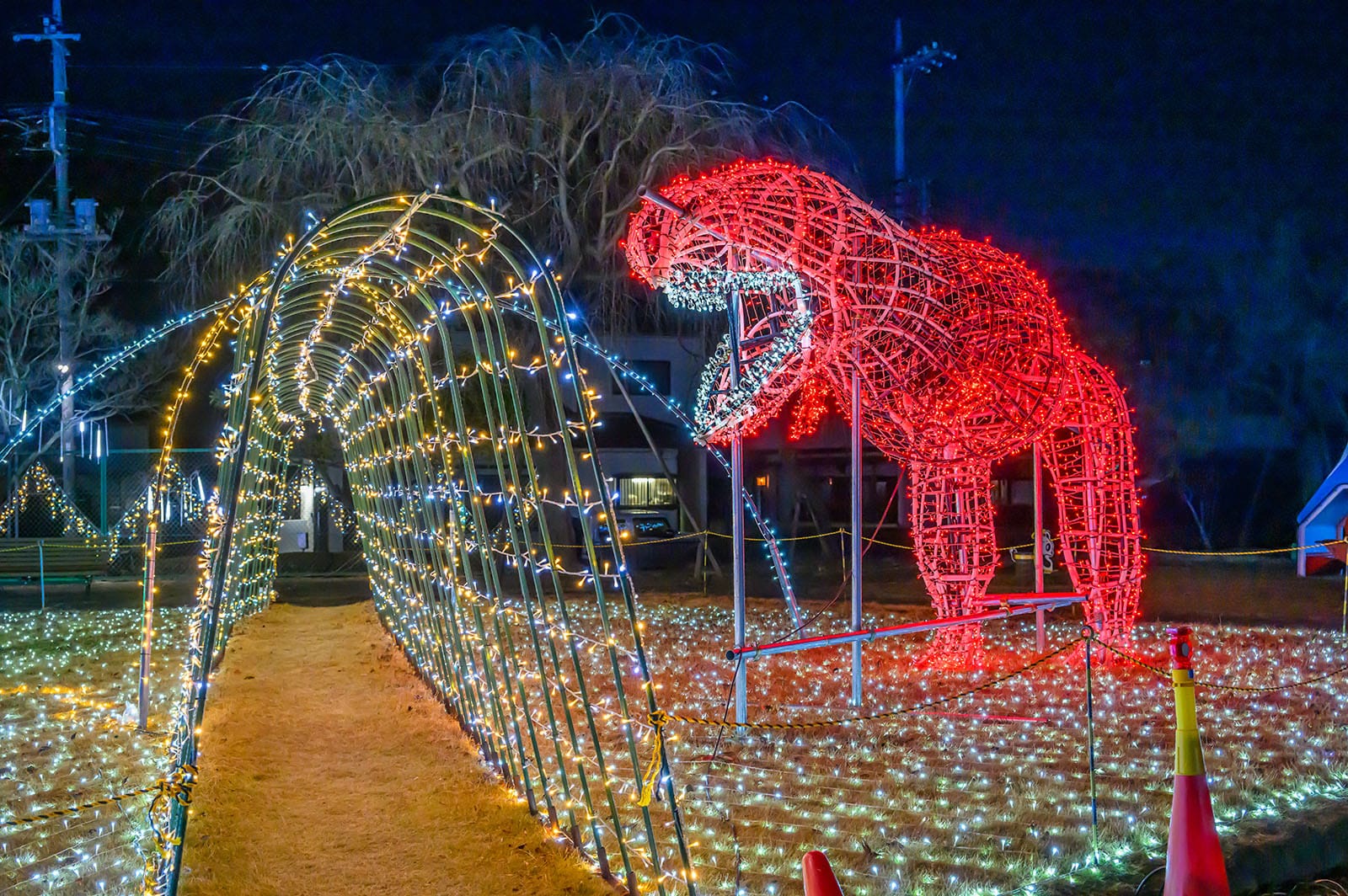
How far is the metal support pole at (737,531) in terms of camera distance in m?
7.11

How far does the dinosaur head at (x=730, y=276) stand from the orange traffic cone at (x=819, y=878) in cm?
470

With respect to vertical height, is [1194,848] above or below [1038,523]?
below

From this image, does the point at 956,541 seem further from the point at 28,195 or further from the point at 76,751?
the point at 28,195

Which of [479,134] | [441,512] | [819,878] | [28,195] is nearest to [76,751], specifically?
[441,512]

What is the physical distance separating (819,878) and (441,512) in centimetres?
648

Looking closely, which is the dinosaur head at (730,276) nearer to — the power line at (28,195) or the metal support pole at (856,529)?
the metal support pole at (856,529)

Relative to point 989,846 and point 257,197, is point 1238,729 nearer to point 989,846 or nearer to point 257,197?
point 989,846

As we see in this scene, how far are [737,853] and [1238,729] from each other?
415cm

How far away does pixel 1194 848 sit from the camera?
3977 mm

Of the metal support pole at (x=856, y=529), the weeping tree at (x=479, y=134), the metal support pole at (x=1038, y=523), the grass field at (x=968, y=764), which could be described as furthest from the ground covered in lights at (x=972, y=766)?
the weeping tree at (x=479, y=134)

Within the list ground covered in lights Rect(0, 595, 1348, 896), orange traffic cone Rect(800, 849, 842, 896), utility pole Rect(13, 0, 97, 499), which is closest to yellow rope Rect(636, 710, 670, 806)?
ground covered in lights Rect(0, 595, 1348, 896)

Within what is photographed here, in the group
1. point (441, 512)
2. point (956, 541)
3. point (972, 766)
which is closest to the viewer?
point (972, 766)

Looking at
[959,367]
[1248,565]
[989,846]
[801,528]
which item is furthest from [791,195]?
[801,528]

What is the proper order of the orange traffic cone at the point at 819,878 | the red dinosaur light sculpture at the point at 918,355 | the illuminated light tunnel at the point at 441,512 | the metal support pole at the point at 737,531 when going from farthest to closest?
1. the red dinosaur light sculpture at the point at 918,355
2. the metal support pole at the point at 737,531
3. the illuminated light tunnel at the point at 441,512
4. the orange traffic cone at the point at 819,878
